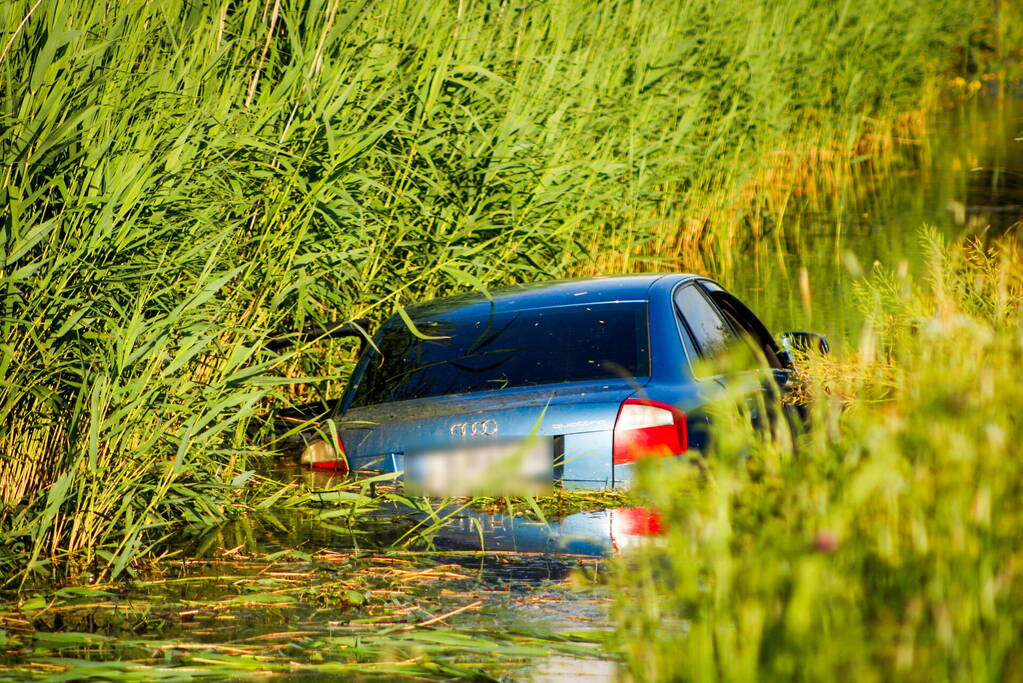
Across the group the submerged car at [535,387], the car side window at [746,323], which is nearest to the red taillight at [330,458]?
the submerged car at [535,387]

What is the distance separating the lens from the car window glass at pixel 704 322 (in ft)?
23.7

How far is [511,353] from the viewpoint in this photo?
22.4 feet

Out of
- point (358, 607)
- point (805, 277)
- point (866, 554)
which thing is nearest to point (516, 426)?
point (358, 607)

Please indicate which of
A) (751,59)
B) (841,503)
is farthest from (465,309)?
(751,59)

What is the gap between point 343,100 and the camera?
7.96 metres

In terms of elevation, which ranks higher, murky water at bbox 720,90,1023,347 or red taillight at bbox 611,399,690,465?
murky water at bbox 720,90,1023,347

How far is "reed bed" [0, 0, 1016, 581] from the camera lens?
6074 mm

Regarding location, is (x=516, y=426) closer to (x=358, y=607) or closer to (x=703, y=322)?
(x=358, y=607)

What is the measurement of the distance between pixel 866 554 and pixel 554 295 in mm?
4262

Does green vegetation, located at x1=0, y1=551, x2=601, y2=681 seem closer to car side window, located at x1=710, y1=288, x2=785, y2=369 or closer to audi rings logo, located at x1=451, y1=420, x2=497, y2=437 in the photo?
audi rings logo, located at x1=451, y1=420, x2=497, y2=437

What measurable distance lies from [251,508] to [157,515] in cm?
48

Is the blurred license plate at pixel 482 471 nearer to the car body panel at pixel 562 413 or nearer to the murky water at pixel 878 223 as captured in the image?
the car body panel at pixel 562 413

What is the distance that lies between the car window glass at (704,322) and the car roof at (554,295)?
11cm

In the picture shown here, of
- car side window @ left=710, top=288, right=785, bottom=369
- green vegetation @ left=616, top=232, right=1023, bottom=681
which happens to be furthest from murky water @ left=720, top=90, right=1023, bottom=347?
green vegetation @ left=616, top=232, right=1023, bottom=681
